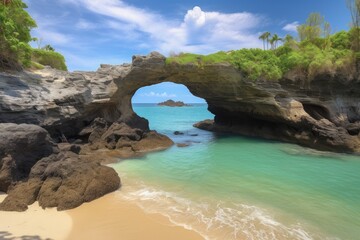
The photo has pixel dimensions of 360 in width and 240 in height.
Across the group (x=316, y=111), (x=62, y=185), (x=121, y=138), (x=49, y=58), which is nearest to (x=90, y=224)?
(x=62, y=185)

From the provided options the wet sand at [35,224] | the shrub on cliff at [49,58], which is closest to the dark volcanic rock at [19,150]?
the wet sand at [35,224]

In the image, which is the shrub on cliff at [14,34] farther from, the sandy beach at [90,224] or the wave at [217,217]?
the wave at [217,217]

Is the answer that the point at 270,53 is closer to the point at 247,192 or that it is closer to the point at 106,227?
the point at 247,192

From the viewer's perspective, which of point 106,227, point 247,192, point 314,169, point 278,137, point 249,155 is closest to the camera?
point 106,227

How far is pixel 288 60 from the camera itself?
1805 centimetres

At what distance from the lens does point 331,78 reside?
1717cm

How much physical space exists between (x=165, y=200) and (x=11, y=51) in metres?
11.7

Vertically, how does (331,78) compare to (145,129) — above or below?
above

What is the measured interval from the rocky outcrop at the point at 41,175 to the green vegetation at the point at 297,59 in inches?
398

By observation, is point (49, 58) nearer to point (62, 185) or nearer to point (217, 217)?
point (62, 185)

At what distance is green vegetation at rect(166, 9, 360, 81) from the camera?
17087mm

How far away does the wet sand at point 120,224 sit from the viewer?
5547 millimetres

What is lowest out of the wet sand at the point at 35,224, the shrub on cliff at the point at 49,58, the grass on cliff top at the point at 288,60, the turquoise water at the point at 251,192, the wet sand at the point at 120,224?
the turquoise water at the point at 251,192

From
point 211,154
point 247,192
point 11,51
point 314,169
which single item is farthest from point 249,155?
point 11,51
